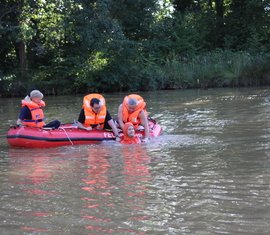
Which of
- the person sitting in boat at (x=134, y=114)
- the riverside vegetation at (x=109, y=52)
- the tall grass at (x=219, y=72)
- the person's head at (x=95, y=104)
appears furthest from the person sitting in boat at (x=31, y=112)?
the tall grass at (x=219, y=72)

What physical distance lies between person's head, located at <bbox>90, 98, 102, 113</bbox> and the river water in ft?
2.26

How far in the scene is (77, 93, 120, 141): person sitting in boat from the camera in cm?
930

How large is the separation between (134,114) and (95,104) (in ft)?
2.88

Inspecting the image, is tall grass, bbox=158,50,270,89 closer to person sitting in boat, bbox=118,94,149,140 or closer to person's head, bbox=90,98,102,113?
person sitting in boat, bbox=118,94,149,140

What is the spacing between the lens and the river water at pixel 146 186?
4453 millimetres

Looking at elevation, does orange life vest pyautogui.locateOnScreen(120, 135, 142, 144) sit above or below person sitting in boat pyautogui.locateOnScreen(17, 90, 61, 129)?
below

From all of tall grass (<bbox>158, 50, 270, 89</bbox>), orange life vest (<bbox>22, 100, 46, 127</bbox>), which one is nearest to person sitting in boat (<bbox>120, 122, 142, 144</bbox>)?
orange life vest (<bbox>22, 100, 46, 127</bbox>)

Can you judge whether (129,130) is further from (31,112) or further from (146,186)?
(146,186)

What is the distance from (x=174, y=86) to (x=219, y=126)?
12956 millimetres

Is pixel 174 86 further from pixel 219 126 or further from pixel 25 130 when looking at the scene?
pixel 25 130

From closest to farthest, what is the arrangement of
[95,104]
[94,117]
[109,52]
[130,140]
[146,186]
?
[146,186], [95,104], [130,140], [94,117], [109,52]

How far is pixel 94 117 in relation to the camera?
9.46 meters

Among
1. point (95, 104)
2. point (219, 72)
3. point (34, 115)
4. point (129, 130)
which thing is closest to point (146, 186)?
point (129, 130)

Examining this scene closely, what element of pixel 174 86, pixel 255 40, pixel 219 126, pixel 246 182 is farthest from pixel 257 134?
pixel 255 40
